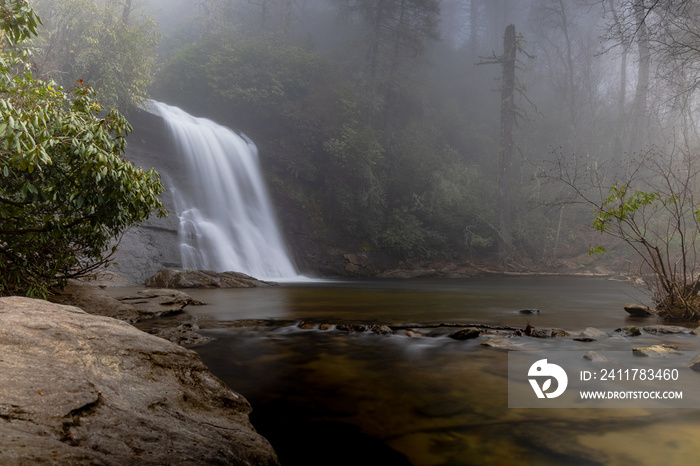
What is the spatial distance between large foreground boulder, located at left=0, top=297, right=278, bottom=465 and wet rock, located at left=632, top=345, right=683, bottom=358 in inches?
162

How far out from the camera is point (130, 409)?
2221mm

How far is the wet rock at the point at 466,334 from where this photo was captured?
559cm

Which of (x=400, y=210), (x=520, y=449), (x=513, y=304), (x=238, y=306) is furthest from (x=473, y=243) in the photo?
(x=520, y=449)

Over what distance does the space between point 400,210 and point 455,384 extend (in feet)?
64.2

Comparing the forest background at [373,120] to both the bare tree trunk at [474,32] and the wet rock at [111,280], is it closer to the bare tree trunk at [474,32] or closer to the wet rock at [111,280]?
the bare tree trunk at [474,32]

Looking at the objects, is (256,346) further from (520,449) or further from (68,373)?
(520,449)

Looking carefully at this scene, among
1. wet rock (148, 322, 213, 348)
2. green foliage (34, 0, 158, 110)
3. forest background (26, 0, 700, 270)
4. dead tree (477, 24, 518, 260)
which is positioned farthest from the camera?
dead tree (477, 24, 518, 260)

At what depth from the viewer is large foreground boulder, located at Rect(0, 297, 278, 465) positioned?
1.70m

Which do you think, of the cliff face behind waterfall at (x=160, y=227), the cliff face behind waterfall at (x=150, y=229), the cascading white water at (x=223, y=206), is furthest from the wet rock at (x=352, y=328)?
the cascading white water at (x=223, y=206)

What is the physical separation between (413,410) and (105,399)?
196 centimetres

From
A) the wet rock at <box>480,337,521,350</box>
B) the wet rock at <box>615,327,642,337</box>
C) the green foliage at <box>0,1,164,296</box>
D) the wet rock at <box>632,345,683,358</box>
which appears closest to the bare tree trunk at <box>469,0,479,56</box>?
the wet rock at <box>615,327,642,337</box>

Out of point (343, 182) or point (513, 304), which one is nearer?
point (513, 304)

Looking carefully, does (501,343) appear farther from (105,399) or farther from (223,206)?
(223,206)

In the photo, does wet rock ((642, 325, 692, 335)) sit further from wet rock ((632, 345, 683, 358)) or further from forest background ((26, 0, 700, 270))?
forest background ((26, 0, 700, 270))
